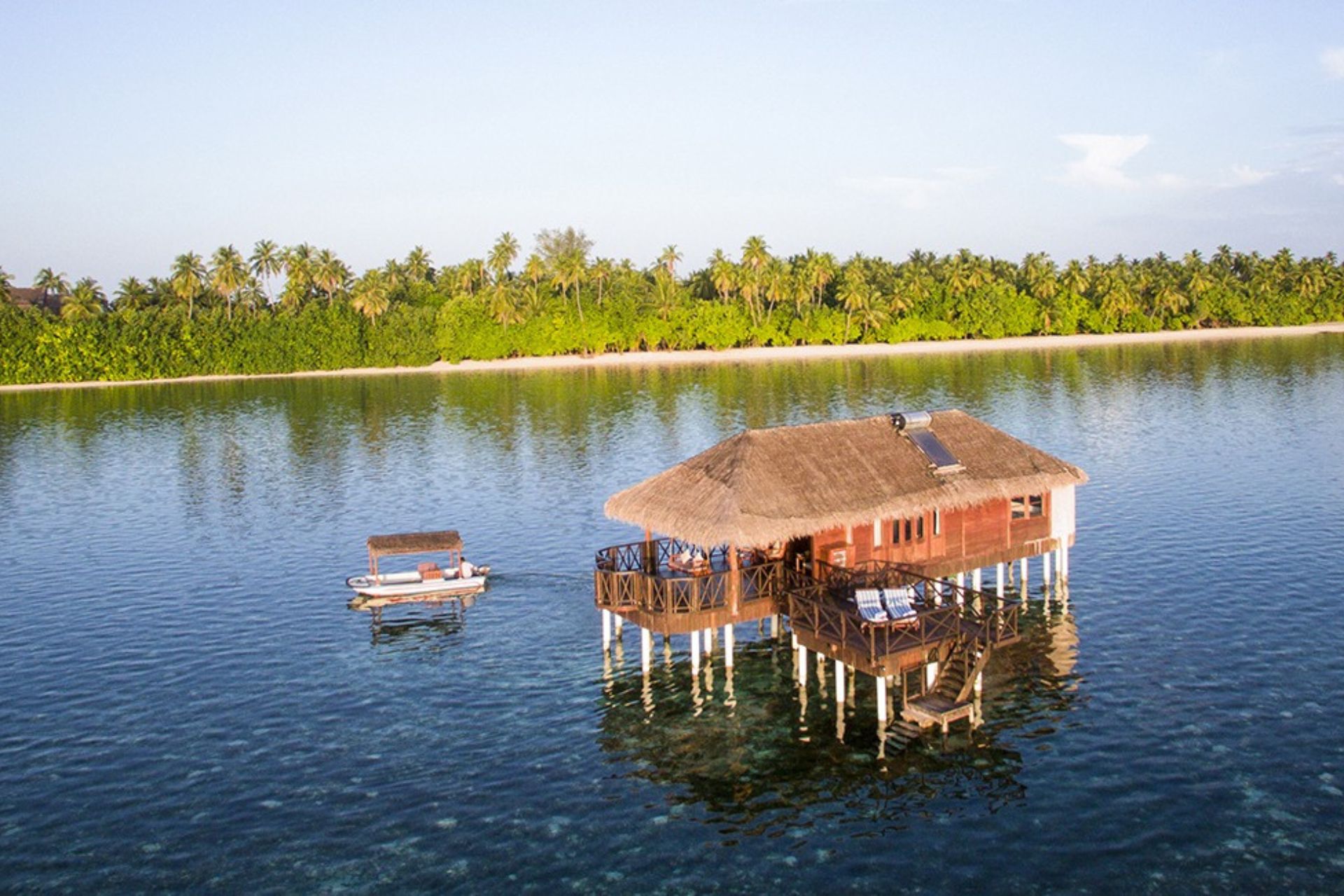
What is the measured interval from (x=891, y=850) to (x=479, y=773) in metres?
10.1

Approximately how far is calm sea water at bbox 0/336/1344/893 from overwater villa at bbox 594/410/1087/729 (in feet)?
7.24

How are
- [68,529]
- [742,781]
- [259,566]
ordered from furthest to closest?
[68,529], [259,566], [742,781]

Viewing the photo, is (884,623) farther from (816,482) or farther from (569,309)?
(569,309)

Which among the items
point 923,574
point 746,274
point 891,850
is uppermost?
point 746,274

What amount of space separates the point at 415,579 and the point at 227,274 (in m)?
135

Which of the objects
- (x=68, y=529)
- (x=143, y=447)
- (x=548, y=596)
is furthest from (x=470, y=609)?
(x=143, y=447)

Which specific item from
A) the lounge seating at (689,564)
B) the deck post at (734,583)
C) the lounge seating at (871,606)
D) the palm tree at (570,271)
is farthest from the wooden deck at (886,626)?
the palm tree at (570,271)

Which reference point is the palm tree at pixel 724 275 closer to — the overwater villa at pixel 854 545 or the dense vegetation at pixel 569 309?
the dense vegetation at pixel 569 309

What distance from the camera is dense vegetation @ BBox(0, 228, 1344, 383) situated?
506 ft

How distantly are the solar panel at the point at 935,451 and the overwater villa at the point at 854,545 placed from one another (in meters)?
0.05

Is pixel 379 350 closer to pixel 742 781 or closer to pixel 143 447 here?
pixel 143 447

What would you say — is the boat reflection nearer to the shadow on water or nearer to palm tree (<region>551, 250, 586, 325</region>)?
the shadow on water

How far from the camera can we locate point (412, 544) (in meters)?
42.8

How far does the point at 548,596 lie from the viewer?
4284 cm
